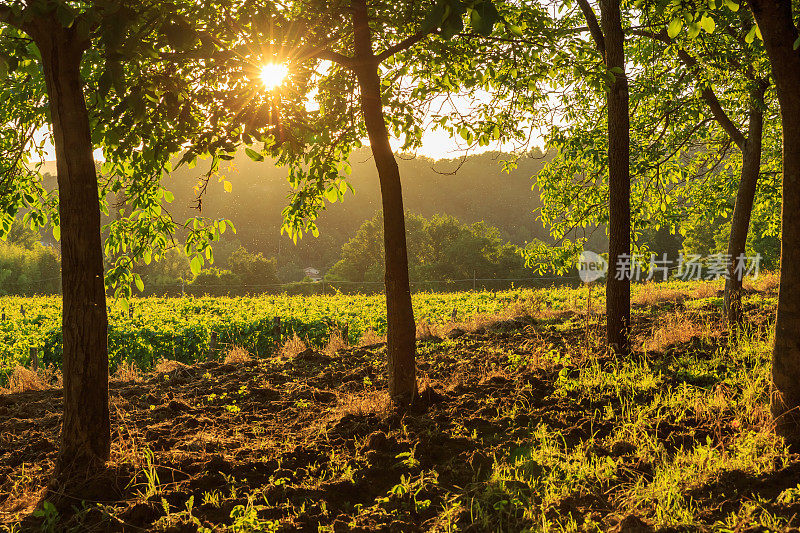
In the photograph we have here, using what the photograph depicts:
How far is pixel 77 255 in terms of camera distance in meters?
3.71

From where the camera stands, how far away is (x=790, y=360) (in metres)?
4.10

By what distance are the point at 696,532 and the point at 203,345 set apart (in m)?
11.1

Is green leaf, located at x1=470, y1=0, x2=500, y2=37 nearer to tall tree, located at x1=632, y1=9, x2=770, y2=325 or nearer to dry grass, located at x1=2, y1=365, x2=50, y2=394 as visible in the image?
tall tree, located at x1=632, y1=9, x2=770, y2=325

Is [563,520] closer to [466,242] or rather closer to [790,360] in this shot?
[790,360]

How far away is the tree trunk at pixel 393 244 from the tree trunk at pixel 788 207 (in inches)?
122

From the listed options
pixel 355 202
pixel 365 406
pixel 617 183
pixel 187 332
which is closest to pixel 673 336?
pixel 617 183

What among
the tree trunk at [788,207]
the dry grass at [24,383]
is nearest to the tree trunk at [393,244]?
the tree trunk at [788,207]

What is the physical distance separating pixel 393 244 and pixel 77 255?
9.18 ft

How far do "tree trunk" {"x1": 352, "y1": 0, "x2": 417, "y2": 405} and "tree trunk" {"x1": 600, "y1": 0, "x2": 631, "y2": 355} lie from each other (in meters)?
3.24

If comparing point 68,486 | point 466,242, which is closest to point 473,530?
point 68,486

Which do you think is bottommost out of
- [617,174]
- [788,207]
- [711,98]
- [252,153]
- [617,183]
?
[788,207]

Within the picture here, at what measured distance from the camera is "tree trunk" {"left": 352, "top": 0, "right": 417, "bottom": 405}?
5398 millimetres

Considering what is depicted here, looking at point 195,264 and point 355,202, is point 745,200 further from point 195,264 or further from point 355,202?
point 355,202

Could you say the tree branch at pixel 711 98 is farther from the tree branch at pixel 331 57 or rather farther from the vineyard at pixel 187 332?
the tree branch at pixel 331 57
